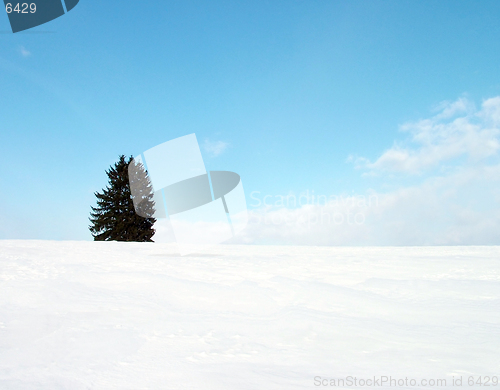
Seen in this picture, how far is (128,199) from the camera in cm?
2819

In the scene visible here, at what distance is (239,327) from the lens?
3332 mm

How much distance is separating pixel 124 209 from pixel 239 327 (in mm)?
26692

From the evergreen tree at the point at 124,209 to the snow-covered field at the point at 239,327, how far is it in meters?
22.1

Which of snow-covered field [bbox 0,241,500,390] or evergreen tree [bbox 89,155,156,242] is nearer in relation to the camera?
snow-covered field [bbox 0,241,500,390]

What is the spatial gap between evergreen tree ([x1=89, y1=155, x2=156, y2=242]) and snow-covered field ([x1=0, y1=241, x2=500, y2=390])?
2207cm

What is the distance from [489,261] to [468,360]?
576 centimetres

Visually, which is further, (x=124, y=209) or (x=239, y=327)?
(x=124, y=209)

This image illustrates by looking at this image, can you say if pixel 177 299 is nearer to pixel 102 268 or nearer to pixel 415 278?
pixel 102 268

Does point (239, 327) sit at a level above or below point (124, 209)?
below

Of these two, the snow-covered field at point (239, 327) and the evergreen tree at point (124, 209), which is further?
the evergreen tree at point (124, 209)

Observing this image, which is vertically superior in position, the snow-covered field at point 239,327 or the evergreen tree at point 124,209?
the evergreen tree at point 124,209

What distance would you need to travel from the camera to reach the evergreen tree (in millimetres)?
27062

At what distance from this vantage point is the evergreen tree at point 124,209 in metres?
27.1

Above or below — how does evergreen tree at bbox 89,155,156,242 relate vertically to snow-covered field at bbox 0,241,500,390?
above
